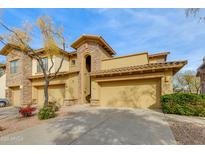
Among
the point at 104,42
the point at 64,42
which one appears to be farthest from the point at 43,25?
the point at 104,42

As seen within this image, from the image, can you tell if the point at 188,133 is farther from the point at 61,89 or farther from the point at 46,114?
the point at 61,89

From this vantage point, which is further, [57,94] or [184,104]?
[57,94]

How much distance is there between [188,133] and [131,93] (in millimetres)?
6594

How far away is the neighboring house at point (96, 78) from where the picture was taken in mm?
10883

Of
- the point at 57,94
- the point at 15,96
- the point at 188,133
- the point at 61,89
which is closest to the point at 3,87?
the point at 15,96

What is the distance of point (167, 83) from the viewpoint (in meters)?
10.0

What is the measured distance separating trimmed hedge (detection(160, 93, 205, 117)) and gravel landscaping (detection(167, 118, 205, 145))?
2.15 meters

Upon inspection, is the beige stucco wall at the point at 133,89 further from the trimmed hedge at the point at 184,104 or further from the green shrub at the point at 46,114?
the green shrub at the point at 46,114

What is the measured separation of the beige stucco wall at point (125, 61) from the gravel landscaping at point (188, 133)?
7.65 meters

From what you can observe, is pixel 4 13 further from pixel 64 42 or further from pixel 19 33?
pixel 64 42

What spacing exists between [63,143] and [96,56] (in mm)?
10927

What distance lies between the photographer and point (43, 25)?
1079 cm

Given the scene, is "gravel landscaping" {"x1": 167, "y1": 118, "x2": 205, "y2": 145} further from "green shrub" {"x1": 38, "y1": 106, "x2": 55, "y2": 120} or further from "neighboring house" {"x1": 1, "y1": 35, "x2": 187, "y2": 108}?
"green shrub" {"x1": 38, "y1": 106, "x2": 55, "y2": 120}

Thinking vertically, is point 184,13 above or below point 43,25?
below
